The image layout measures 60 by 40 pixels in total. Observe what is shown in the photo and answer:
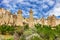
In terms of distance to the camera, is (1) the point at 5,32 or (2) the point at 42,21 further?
(2) the point at 42,21

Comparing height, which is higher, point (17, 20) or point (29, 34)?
point (29, 34)

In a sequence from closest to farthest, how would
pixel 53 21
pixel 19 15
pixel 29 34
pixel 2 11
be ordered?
pixel 29 34, pixel 19 15, pixel 53 21, pixel 2 11

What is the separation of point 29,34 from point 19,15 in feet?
186

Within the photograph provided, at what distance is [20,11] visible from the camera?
75375 millimetres

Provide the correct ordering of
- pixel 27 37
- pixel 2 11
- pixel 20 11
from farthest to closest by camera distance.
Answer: pixel 2 11
pixel 20 11
pixel 27 37

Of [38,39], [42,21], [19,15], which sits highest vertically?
[38,39]

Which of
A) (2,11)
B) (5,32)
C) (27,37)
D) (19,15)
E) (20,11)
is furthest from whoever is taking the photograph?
(2,11)

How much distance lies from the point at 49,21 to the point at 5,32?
39.1 meters

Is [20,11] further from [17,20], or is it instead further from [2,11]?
[2,11]

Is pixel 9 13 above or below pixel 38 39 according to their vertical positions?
below

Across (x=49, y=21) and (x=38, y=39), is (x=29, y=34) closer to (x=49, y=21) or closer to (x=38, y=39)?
(x=38, y=39)

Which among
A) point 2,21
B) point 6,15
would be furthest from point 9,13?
point 2,21

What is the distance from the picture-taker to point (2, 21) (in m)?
84.1

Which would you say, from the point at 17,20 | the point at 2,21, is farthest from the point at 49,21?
the point at 2,21
